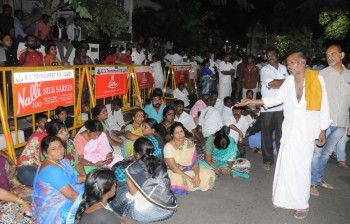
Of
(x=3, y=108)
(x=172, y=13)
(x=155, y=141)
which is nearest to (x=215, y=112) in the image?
(x=155, y=141)

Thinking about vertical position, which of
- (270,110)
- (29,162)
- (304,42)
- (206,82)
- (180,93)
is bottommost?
(29,162)

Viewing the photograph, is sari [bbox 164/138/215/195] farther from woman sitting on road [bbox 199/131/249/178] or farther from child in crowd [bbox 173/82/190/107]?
child in crowd [bbox 173/82/190/107]

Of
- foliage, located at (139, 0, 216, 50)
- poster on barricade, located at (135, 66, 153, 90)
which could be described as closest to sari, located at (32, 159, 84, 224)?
poster on barricade, located at (135, 66, 153, 90)

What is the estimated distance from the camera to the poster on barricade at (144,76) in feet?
30.6

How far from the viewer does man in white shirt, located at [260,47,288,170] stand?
6219 millimetres

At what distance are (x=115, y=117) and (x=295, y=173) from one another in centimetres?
412

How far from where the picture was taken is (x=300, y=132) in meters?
4.48

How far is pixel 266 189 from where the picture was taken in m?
5.51

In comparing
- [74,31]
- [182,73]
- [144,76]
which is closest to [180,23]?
[182,73]

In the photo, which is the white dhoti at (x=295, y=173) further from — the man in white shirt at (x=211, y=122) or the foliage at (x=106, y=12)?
the foliage at (x=106, y=12)

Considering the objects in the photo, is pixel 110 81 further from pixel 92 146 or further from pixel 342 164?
pixel 342 164

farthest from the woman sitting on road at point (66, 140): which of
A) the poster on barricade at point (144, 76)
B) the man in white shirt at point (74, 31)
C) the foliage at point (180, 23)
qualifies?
the foliage at point (180, 23)

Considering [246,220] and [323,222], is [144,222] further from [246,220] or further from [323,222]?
[323,222]

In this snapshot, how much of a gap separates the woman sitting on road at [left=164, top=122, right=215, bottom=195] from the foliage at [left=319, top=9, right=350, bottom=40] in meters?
29.1
